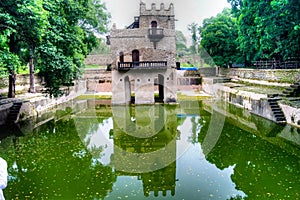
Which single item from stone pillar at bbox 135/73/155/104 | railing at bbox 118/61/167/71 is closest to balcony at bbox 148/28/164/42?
railing at bbox 118/61/167/71

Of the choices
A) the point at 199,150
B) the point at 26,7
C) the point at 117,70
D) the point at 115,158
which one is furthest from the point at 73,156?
the point at 117,70

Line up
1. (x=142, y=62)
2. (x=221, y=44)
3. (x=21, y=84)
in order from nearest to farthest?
(x=142, y=62) < (x=21, y=84) < (x=221, y=44)

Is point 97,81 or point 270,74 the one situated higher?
point 270,74

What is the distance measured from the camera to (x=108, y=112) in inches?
728

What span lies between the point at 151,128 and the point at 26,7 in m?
6.75

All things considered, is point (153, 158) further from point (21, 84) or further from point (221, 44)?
point (221, 44)

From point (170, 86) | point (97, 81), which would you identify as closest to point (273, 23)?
point (170, 86)

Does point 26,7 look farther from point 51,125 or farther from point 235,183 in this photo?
point 235,183

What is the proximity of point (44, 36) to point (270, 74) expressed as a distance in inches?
536

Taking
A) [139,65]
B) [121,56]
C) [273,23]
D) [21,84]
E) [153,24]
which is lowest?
[21,84]

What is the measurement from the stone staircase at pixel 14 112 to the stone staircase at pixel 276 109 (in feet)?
38.5

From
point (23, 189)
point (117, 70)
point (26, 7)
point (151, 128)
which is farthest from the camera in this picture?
point (117, 70)

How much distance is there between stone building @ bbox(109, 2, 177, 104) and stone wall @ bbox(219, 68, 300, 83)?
5.92m

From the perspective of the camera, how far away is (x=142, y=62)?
65.5 ft
